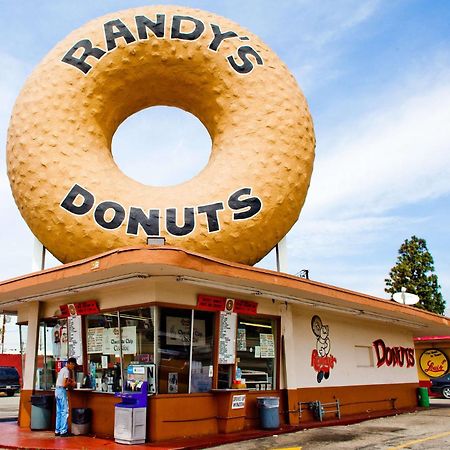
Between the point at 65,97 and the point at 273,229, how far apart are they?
466 cm

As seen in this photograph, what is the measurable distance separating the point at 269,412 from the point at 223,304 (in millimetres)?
2196

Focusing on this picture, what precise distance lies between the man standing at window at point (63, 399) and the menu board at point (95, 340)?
0.44m

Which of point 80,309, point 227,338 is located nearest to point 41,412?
point 80,309

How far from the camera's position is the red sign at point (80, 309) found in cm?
1016

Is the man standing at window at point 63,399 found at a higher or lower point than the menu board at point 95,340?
lower

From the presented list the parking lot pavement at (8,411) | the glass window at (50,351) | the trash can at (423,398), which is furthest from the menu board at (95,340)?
the trash can at (423,398)

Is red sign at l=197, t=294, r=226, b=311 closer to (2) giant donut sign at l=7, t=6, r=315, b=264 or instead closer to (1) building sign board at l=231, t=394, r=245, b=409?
(2) giant donut sign at l=7, t=6, r=315, b=264

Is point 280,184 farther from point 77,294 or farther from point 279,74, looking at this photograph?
point 77,294

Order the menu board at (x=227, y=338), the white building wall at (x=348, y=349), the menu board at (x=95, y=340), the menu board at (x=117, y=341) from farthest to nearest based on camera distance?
the white building wall at (x=348, y=349), the menu board at (x=95, y=340), the menu board at (x=227, y=338), the menu board at (x=117, y=341)

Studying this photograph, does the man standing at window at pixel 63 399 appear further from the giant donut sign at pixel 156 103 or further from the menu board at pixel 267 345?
the menu board at pixel 267 345

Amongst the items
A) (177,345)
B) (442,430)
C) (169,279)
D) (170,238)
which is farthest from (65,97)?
(442,430)

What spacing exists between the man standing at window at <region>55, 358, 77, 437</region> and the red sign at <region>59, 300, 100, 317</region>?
0.96 m

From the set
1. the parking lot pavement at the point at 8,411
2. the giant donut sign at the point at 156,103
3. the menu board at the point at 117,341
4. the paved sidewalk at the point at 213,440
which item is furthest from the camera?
the parking lot pavement at the point at 8,411

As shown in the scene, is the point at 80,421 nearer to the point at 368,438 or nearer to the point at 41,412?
the point at 41,412
